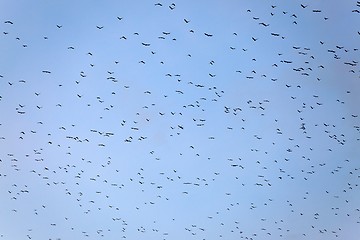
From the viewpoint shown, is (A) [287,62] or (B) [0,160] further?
(B) [0,160]

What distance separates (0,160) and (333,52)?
17.2 m

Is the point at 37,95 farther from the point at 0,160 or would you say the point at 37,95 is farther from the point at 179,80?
the point at 179,80

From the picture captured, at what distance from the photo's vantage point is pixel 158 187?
30.0 metres

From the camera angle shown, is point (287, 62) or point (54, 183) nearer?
point (287, 62)

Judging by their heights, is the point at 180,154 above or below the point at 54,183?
above

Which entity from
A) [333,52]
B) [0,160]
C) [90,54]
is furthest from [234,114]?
[0,160]

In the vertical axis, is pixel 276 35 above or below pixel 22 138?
above

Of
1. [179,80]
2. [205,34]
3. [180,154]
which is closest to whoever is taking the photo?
[205,34]

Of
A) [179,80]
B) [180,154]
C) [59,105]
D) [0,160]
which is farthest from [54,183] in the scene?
[179,80]

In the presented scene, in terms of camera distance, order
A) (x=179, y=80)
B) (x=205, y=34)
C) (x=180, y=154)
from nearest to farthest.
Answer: (x=205, y=34)
(x=179, y=80)
(x=180, y=154)

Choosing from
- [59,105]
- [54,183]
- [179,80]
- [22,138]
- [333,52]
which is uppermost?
[333,52]

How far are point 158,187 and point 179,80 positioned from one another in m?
6.44

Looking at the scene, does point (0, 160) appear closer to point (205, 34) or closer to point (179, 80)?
point (179, 80)

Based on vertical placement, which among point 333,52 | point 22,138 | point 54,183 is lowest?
point 54,183
